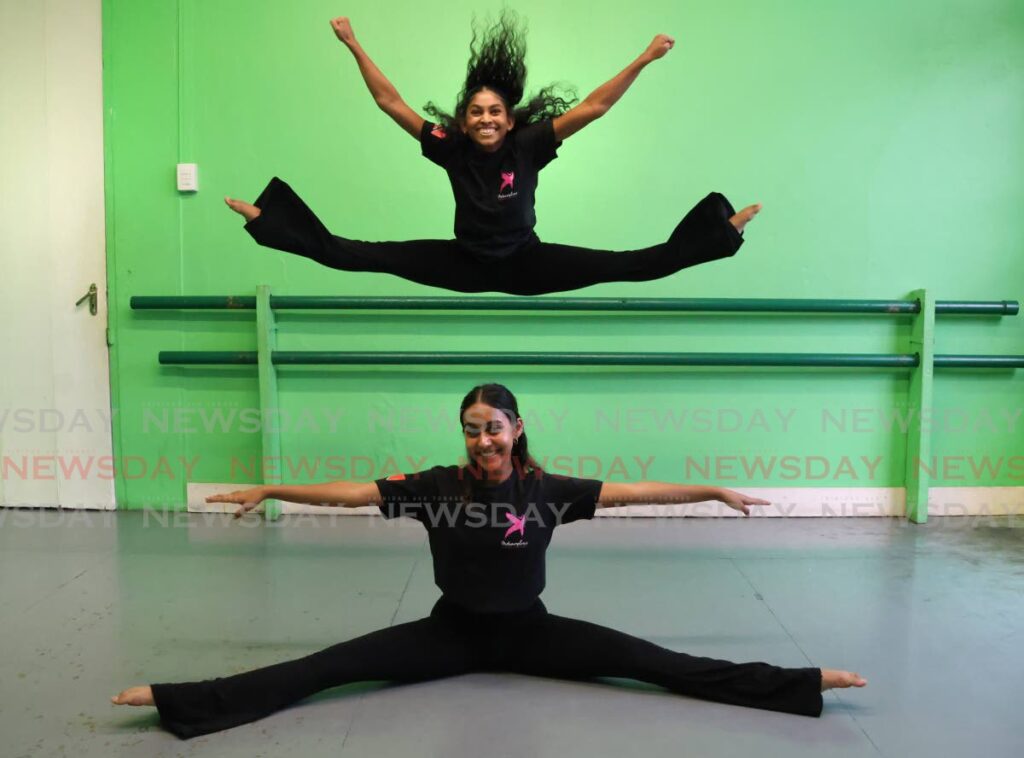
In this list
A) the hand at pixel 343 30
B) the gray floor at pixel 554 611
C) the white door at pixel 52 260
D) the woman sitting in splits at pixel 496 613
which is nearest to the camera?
the gray floor at pixel 554 611

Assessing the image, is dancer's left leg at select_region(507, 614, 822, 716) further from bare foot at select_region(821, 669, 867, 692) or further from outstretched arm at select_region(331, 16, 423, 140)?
outstretched arm at select_region(331, 16, 423, 140)

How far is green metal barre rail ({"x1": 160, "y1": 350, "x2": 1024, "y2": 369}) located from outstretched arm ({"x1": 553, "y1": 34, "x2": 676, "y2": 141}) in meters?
1.54

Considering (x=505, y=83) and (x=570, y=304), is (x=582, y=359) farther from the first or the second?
(x=505, y=83)

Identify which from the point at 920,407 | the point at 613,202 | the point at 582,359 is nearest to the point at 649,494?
the point at 582,359

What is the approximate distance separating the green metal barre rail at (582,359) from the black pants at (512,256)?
1360 mm

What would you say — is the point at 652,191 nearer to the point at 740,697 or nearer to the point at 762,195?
the point at 762,195

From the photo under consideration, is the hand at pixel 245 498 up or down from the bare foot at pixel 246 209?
down

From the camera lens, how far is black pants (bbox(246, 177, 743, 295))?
2145mm

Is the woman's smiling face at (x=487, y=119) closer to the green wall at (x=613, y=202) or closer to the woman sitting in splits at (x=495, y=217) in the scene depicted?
the woman sitting in splits at (x=495, y=217)

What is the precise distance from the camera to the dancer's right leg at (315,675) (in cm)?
194

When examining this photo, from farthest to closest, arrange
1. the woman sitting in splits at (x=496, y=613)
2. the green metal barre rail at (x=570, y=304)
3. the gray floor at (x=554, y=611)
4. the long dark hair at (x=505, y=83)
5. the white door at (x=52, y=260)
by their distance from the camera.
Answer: the white door at (x=52, y=260)
the green metal barre rail at (x=570, y=304)
the long dark hair at (x=505, y=83)
the woman sitting in splits at (x=496, y=613)
the gray floor at (x=554, y=611)

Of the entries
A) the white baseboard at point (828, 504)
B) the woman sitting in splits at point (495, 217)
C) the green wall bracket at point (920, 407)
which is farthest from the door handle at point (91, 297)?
the green wall bracket at point (920, 407)

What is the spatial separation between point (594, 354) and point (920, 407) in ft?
5.02

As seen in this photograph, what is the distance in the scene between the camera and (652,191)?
12.3ft
